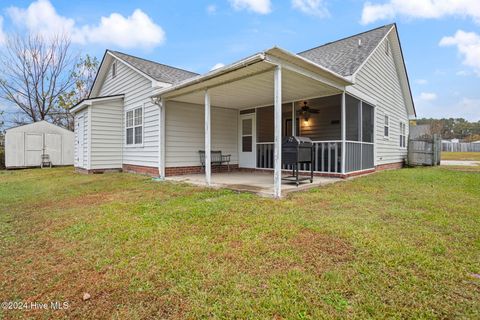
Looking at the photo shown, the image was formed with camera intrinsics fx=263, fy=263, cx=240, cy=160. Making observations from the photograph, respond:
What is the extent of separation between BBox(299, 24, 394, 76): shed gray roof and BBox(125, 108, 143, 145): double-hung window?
22.1 feet

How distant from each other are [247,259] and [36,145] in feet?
54.9

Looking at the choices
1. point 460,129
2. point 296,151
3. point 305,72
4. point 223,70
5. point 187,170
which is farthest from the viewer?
point 460,129

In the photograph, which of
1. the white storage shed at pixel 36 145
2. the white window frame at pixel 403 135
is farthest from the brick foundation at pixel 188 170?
the white storage shed at pixel 36 145

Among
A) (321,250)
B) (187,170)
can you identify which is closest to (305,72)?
(321,250)

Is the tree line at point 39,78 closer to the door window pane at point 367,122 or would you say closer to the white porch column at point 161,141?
the white porch column at point 161,141

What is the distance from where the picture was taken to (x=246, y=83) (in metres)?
→ 6.67

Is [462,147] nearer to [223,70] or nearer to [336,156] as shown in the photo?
[336,156]

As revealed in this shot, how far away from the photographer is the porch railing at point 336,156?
7836mm

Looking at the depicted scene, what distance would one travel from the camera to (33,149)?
14562 millimetres

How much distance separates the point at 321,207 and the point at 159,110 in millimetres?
6092

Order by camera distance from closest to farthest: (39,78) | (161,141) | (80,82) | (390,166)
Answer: (161,141)
(390,166)
(39,78)
(80,82)

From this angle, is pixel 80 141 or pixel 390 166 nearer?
pixel 80 141

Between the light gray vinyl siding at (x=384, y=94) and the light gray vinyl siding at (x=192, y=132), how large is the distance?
189 inches

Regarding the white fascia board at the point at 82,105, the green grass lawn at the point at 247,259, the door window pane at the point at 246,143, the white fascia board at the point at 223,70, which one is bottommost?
the green grass lawn at the point at 247,259
